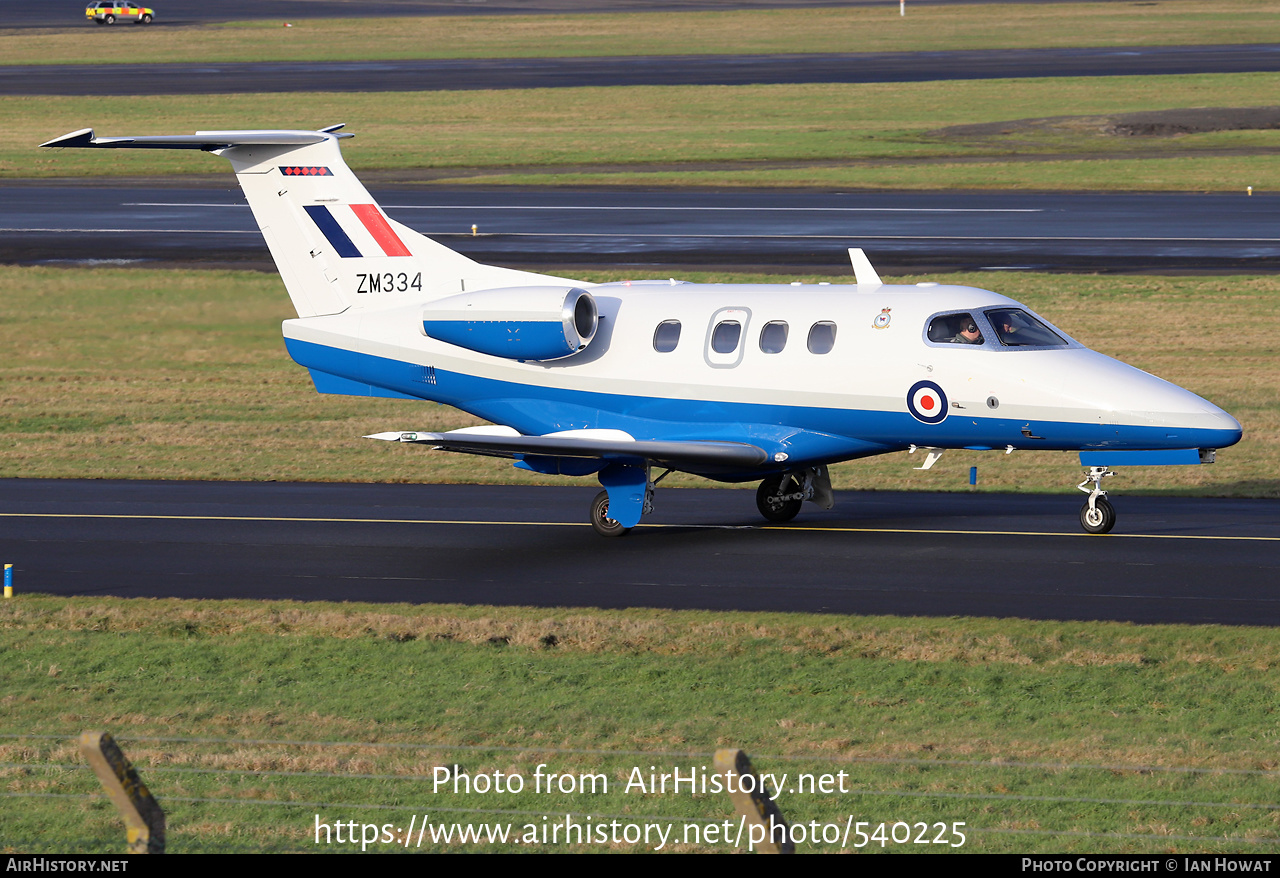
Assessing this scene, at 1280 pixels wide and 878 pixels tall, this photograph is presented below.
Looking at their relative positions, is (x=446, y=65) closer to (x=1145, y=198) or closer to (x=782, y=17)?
(x=782, y=17)

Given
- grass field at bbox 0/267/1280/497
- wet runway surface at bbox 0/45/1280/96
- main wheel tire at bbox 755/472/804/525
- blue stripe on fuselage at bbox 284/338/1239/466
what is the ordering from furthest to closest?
wet runway surface at bbox 0/45/1280/96
grass field at bbox 0/267/1280/497
main wheel tire at bbox 755/472/804/525
blue stripe on fuselage at bbox 284/338/1239/466

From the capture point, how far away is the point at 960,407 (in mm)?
23594

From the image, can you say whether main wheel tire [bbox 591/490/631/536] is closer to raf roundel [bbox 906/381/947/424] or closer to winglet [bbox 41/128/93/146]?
raf roundel [bbox 906/381/947/424]

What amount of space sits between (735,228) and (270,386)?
2117 centimetres

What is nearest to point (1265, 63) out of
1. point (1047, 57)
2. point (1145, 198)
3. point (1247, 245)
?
point (1047, 57)

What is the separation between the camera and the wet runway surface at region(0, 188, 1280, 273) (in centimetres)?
5075

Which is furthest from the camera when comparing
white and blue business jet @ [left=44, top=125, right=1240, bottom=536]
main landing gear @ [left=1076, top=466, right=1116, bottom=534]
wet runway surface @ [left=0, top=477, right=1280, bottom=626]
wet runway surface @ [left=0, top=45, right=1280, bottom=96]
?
wet runway surface @ [left=0, top=45, right=1280, bottom=96]

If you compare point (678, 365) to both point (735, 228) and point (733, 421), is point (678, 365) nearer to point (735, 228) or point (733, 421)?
point (733, 421)

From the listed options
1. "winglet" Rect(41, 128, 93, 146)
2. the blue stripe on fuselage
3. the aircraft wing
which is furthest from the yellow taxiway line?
"winglet" Rect(41, 128, 93, 146)

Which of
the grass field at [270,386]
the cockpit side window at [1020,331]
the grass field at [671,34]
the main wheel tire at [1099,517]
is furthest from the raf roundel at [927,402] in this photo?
the grass field at [671,34]

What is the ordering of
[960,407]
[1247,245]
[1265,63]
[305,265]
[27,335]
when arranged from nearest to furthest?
[960,407] → [305,265] → [27,335] → [1247,245] → [1265,63]

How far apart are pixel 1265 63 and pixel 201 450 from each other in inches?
3168

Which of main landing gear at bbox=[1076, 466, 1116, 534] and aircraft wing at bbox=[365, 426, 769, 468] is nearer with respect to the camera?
aircraft wing at bbox=[365, 426, 769, 468]

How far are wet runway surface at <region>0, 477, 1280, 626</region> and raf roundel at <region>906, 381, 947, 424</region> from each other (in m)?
1.98
